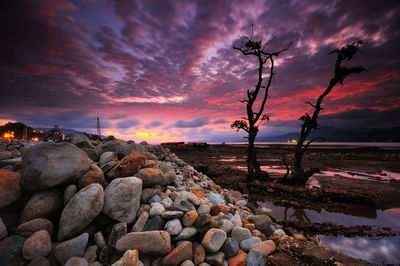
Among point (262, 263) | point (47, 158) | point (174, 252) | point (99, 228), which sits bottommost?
point (262, 263)

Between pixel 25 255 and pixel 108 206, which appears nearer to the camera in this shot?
pixel 25 255

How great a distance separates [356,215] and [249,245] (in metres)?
6.86

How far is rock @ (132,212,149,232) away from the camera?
2631 mm

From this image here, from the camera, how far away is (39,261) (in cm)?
196

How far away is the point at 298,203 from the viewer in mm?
7547

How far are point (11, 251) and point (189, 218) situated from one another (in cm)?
238

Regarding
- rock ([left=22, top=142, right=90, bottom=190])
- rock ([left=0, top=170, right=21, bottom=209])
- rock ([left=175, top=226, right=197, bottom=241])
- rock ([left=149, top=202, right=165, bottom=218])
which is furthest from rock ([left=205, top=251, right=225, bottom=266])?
rock ([left=0, top=170, right=21, bottom=209])

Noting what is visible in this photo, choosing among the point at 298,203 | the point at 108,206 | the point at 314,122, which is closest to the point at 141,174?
the point at 108,206

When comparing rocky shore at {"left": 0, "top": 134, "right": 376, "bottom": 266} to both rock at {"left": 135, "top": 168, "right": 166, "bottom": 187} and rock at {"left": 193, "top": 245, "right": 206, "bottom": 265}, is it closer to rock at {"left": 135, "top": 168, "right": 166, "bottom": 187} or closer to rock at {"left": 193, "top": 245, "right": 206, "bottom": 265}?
rock at {"left": 193, "top": 245, "right": 206, "bottom": 265}

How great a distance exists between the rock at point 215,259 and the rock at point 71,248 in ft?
6.23

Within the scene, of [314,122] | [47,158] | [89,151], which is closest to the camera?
[47,158]

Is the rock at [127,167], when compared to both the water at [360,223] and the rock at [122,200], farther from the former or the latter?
the water at [360,223]

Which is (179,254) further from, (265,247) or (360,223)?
(360,223)

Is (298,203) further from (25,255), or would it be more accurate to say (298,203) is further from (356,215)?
(25,255)
